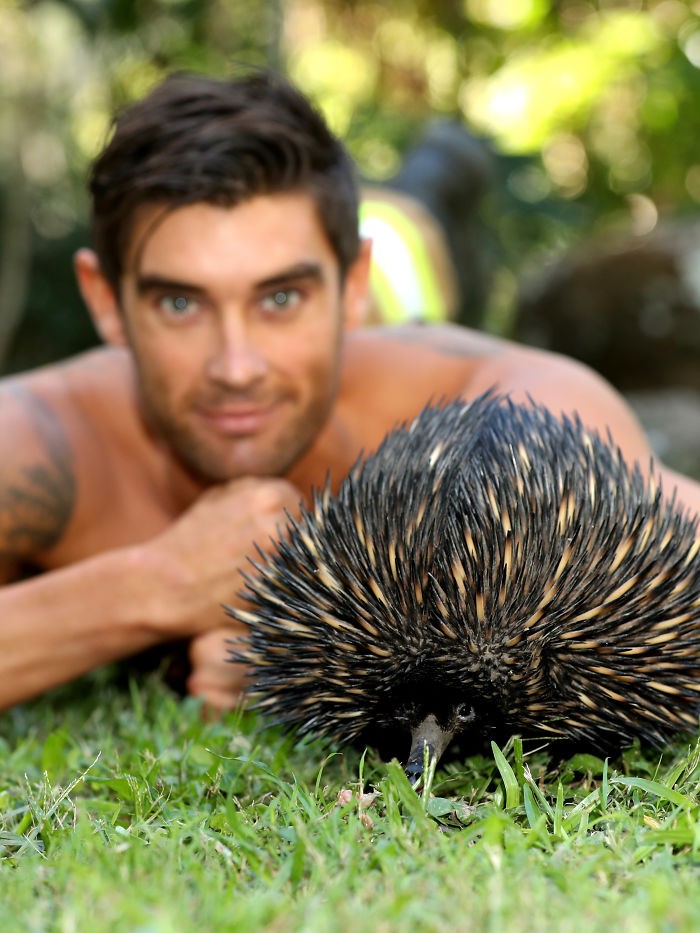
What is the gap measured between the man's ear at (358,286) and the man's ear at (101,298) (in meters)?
0.57

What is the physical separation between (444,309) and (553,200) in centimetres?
385

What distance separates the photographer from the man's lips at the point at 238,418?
2549mm

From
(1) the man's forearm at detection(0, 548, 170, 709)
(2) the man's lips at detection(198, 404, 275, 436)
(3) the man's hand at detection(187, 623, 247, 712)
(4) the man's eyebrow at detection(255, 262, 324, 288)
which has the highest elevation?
(4) the man's eyebrow at detection(255, 262, 324, 288)

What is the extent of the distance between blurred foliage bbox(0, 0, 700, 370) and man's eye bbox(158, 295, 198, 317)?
3.53 meters

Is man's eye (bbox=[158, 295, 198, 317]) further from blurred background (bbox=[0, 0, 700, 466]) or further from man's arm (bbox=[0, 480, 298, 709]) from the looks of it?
blurred background (bbox=[0, 0, 700, 466])

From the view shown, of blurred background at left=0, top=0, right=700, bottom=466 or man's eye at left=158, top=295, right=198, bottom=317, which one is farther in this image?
blurred background at left=0, top=0, right=700, bottom=466

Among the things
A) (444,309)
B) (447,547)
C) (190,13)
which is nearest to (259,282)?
(447,547)

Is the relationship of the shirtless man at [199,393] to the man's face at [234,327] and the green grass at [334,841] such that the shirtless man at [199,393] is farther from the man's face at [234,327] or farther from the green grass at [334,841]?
the green grass at [334,841]

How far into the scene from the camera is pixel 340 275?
279 centimetres

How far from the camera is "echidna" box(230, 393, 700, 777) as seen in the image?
63.2 inches

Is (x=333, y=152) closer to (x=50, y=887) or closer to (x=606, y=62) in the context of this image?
(x=50, y=887)

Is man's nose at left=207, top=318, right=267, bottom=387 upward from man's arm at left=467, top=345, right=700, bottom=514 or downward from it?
upward

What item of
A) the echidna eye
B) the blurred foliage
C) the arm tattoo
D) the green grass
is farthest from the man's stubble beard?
the blurred foliage

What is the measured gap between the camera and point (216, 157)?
2520mm
